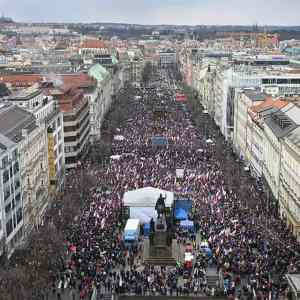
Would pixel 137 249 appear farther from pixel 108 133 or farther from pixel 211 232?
pixel 108 133

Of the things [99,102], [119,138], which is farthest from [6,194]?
[99,102]

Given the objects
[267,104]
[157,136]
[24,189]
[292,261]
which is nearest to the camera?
[292,261]

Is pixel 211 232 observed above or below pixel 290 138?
below

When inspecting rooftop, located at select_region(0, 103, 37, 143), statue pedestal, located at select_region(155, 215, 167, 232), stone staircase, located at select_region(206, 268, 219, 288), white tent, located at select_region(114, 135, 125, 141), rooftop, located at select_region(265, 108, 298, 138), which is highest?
rooftop, located at select_region(0, 103, 37, 143)

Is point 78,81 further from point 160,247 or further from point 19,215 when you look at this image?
point 160,247

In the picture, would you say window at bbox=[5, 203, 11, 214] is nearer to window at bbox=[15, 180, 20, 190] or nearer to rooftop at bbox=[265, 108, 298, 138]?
window at bbox=[15, 180, 20, 190]

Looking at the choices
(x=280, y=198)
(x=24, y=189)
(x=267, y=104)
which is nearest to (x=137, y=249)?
(x=24, y=189)

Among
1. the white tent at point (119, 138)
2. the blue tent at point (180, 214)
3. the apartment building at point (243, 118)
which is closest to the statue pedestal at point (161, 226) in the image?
the blue tent at point (180, 214)

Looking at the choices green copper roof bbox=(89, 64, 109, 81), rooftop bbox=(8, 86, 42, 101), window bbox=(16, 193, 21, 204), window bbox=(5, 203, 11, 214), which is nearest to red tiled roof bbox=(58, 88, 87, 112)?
rooftop bbox=(8, 86, 42, 101)
